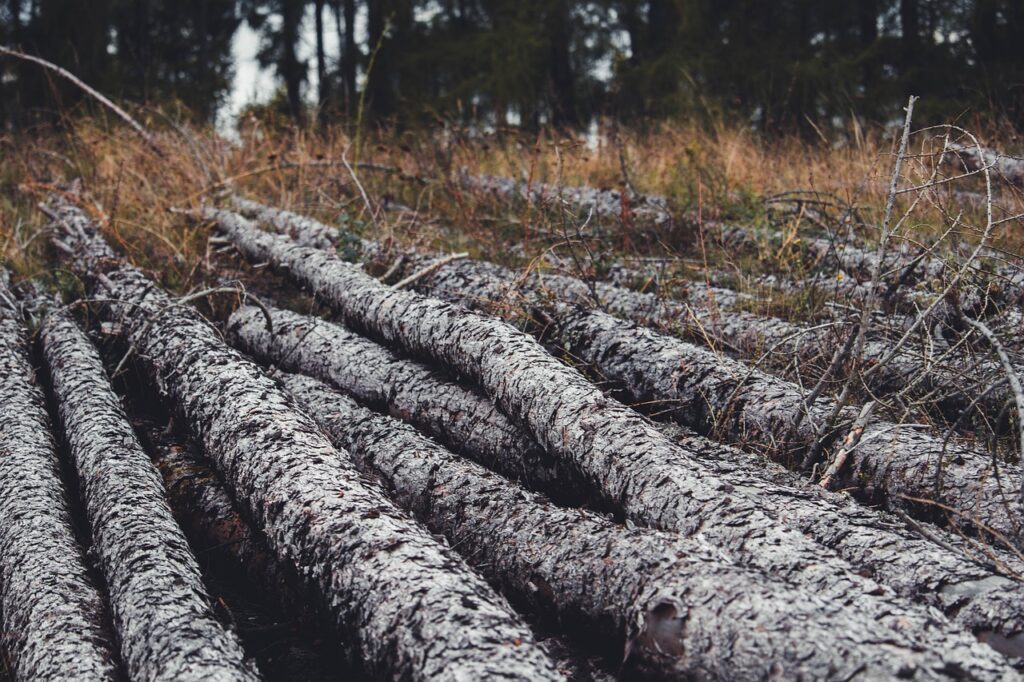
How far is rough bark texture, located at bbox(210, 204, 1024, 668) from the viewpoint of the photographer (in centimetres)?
151

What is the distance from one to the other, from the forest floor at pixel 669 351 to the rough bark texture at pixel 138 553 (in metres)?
0.14

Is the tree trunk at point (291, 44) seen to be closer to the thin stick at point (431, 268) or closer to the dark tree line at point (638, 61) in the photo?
the dark tree line at point (638, 61)

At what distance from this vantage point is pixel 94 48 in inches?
336

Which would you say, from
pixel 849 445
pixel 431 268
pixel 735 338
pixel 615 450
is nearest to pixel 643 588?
pixel 615 450

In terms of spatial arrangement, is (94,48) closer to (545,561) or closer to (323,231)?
(323,231)

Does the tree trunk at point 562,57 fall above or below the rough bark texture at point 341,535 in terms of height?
above

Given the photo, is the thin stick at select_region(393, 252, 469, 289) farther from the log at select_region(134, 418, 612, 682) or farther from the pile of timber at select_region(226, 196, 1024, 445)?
the log at select_region(134, 418, 612, 682)

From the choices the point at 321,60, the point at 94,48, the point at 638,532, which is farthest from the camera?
the point at 321,60

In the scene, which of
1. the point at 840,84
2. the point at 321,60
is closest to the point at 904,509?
the point at 840,84

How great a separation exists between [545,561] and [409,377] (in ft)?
3.53

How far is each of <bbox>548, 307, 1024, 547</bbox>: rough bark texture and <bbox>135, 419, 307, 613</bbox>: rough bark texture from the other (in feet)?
4.15

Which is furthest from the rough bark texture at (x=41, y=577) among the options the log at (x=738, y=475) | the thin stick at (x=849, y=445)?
the thin stick at (x=849, y=445)

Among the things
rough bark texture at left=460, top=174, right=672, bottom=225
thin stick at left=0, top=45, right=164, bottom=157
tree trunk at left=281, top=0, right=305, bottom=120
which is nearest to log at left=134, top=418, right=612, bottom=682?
rough bark texture at left=460, top=174, right=672, bottom=225

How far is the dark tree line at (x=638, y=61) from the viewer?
8352mm
